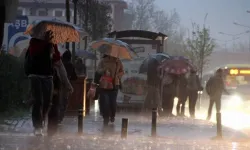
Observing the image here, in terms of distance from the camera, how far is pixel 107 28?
141 ft

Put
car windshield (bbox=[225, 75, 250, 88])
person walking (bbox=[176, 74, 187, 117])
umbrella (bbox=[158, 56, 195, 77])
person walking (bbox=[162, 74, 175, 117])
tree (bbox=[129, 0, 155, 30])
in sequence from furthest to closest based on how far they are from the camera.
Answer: tree (bbox=[129, 0, 155, 30]), car windshield (bbox=[225, 75, 250, 88]), person walking (bbox=[176, 74, 187, 117]), person walking (bbox=[162, 74, 175, 117]), umbrella (bbox=[158, 56, 195, 77])

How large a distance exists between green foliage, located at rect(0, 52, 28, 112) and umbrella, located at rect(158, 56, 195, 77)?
4.54 m

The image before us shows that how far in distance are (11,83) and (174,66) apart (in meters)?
6.25

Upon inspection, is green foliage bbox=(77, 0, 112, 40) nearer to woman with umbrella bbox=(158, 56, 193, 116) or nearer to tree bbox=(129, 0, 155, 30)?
woman with umbrella bbox=(158, 56, 193, 116)

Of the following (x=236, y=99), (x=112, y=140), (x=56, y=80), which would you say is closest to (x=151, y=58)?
(x=56, y=80)

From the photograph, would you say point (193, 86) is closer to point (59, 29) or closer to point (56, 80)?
point (59, 29)

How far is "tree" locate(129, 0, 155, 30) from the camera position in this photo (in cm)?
9281

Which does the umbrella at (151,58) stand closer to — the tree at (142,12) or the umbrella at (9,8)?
the umbrella at (9,8)

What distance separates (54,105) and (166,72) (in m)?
8.90

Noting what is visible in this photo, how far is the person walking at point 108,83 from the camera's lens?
14.5 m

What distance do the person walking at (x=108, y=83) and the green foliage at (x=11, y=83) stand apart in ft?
7.59

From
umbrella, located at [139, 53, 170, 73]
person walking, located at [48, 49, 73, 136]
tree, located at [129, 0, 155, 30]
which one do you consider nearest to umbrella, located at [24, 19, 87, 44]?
person walking, located at [48, 49, 73, 136]

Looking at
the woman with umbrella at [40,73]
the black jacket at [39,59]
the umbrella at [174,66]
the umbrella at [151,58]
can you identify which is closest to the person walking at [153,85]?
the umbrella at [174,66]

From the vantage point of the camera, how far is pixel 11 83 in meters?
15.7
